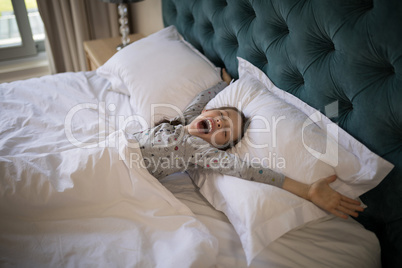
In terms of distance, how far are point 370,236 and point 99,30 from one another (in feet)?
8.78

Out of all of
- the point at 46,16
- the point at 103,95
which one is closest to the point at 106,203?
the point at 103,95

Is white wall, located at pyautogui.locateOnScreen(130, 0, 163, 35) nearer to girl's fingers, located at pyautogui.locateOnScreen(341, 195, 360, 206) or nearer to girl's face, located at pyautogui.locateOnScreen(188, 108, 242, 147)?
girl's face, located at pyautogui.locateOnScreen(188, 108, 242, 147)

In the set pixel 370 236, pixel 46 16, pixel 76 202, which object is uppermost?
pixel 46 16

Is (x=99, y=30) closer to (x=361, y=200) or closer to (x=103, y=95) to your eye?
(x=103, y=95)

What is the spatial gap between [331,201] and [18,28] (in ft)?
9.53

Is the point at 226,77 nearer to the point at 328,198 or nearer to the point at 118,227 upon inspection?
the point at 328,198

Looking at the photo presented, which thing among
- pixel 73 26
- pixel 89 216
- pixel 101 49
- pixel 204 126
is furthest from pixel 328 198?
pixel 73 26

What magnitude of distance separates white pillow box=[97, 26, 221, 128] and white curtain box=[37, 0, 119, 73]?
115cm

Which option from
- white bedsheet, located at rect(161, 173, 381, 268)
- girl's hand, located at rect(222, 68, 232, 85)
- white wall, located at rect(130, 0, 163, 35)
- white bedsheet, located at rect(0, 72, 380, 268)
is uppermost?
white wall, located at rect(130, 0, 163, 35)

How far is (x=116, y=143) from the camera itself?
1189mm

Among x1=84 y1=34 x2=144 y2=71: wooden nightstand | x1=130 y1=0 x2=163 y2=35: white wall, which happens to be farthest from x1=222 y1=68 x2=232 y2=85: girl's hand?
x1=130 y1=0 x2=163 y2=35: white wall

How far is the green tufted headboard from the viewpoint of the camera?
2.93 feet

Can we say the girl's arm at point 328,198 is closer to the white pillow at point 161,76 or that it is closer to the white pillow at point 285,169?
the white pillow at point 285,169

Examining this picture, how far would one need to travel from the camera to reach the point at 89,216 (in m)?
1.01
